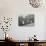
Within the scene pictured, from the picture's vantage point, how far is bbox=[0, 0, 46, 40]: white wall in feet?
10.8

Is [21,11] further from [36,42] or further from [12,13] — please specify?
[36,42]

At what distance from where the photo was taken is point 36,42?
290 centimetres

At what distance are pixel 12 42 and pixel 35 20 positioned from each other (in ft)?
2.99

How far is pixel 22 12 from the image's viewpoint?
10.9ft

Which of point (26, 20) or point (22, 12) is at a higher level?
point (22, 12)

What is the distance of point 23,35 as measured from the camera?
3293mm

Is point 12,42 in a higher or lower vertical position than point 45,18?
lower

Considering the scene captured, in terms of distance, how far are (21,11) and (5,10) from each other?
0.44 meters

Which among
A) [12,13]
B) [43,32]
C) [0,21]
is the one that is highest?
[12,13]

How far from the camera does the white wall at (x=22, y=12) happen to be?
3289mm

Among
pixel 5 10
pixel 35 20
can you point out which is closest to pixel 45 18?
pixel 35 20

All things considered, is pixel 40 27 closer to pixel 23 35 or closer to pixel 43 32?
pixel 43 32

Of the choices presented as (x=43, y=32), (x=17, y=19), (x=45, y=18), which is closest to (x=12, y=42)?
(x=17, y=19)

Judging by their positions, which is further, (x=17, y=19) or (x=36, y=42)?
(x=17, y=19)
